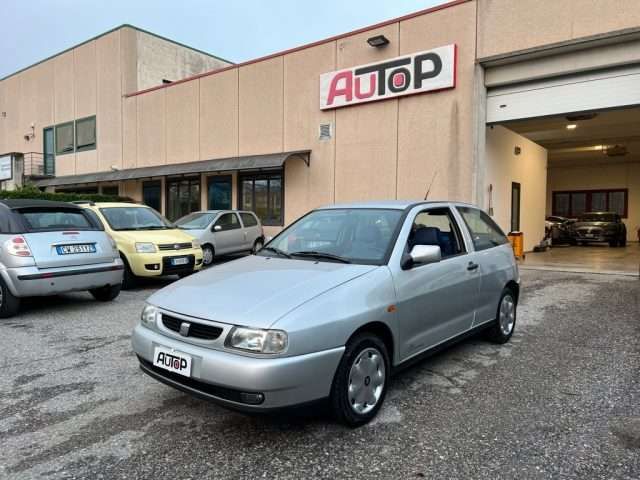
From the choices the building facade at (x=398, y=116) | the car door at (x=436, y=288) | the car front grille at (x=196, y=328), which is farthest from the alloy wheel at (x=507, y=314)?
the building facade at (x=398, y=116)

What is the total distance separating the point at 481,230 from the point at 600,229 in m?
16.9

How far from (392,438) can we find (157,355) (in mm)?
1587

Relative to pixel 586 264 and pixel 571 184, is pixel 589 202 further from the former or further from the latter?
pixel 586 264

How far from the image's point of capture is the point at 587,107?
10.8m

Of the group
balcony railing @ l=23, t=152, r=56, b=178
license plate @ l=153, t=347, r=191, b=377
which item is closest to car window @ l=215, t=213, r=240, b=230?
license plate @ l=153, t=347, r=191, b=377

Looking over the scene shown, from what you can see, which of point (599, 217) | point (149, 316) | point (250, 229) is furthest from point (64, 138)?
point (599, 217)

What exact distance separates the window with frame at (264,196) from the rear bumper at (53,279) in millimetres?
9800

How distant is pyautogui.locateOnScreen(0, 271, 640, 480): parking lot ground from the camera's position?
8.76 feet

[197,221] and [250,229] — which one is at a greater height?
[197,221]

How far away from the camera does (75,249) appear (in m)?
6.49

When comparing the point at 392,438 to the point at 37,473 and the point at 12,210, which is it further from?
the point at 12,210

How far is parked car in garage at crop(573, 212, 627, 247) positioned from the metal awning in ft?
39.3

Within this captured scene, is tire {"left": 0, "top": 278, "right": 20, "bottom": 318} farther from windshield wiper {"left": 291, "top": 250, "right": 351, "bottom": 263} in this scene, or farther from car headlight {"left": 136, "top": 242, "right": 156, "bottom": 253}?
windshield wiper {"left": 291, "top": 250, "right": 351, "bottom": 263}

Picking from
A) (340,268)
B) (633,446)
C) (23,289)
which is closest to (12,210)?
(23,289)
